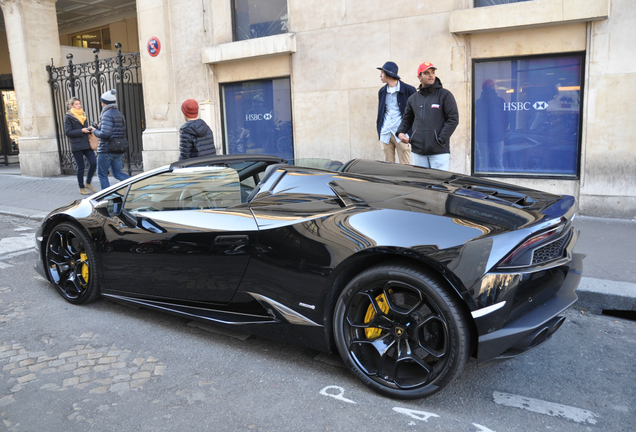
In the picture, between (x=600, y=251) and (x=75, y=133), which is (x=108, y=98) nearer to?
(x=75, y=133)

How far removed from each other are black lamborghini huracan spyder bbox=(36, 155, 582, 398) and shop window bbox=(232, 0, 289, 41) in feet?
22.2

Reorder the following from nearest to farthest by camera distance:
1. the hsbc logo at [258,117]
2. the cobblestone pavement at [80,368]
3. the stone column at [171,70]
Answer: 1. the cobblestone pavement at [80,368]
2. the hsbc logo at [258,117]
3. the stone column at [171,70]

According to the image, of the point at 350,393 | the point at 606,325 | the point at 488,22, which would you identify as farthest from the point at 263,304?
the point at 488,22

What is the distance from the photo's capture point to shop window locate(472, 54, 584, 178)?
7.45 meters

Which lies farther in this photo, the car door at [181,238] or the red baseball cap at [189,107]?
the red baseball cap at [189,107]

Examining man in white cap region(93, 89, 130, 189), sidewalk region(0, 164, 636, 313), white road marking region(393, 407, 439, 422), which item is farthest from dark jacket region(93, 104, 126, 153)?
white road marking region(393, 407, 439, 422)

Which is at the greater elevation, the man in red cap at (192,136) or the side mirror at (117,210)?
the man in red cap at (192,136)

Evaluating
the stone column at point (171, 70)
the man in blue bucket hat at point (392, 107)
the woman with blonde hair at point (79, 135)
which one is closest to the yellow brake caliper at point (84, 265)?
the man in blue bucket hat at point (392, 107)

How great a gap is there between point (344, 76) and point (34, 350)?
671cm

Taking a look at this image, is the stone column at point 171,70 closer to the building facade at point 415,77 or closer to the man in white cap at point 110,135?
the building facade at point 415,77

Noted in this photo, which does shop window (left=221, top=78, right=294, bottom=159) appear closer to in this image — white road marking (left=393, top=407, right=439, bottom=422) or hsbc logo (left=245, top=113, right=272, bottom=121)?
hsbc logo (left=245, top=113, right=272, bottom=121)

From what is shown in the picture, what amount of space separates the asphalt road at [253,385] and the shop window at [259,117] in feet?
21.5

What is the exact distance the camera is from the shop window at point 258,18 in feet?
32.8

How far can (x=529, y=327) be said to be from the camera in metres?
2.59
